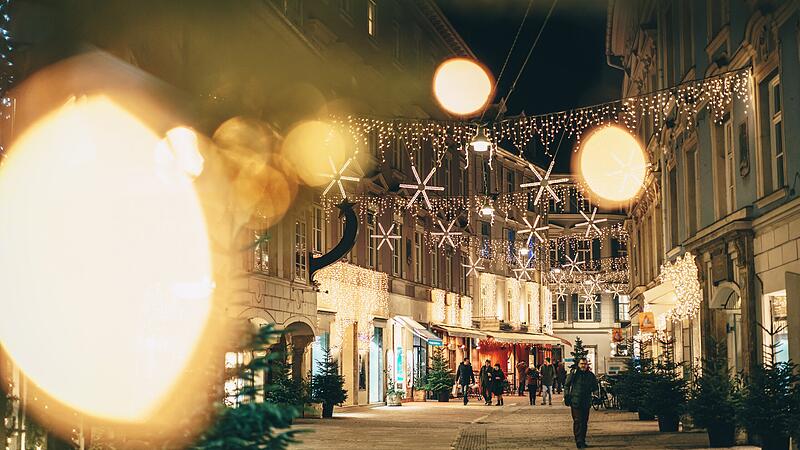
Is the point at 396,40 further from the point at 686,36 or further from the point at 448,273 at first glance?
the point at 686,36

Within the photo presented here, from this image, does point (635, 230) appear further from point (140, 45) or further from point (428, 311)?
point (140, 45)

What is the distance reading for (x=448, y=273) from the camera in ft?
183

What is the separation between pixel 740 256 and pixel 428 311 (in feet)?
103

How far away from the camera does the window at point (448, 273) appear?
55188 mm

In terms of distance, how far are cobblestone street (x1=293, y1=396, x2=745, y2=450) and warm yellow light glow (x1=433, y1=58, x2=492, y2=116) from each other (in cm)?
2200

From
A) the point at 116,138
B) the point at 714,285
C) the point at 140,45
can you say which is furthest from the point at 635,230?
→ the point at 116,138

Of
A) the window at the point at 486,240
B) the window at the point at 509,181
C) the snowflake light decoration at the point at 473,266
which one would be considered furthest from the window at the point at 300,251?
the window at the point at 509,181

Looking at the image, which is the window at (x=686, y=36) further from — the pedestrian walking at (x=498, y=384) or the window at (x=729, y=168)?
the pedestrian walking at (x=498, y=384)

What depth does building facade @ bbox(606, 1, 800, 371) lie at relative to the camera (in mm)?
18062

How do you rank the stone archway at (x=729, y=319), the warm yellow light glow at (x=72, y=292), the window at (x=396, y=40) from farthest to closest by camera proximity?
the window at (x=396, y=40) → the stone archway at (x=729, y=319) → the warm yellow light glow at (x=72, y=292)

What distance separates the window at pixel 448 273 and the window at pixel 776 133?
118 ft

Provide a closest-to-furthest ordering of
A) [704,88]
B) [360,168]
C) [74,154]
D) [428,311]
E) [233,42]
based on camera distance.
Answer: [74,154] → [704,88] → [233,42] → [360,168] → [428,311]

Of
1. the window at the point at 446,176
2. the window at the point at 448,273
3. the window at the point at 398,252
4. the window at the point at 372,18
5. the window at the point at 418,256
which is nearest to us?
the window at the point at 372,18

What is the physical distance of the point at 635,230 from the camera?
45000 mm
